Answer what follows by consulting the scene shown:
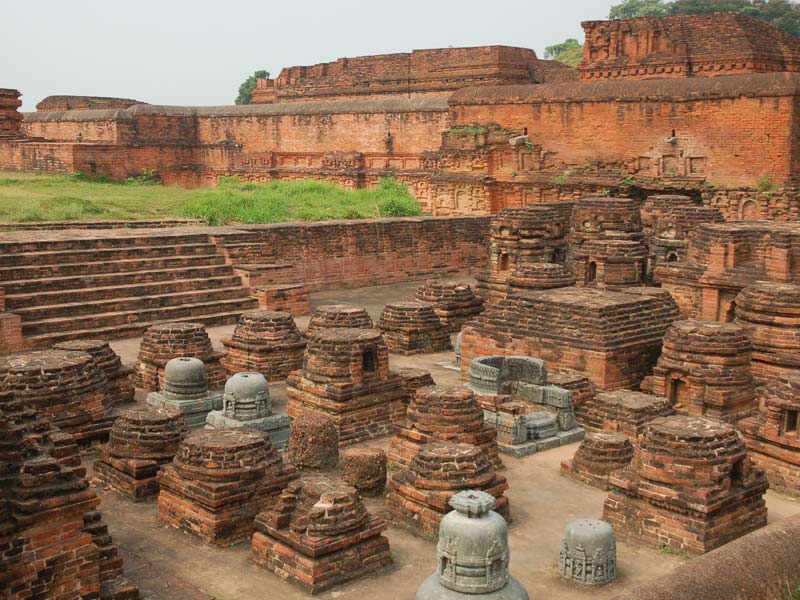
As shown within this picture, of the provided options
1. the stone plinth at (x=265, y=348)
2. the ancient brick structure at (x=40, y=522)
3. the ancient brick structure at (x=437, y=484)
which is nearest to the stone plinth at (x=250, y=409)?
the ancient brick structure at (x=437, y=484)

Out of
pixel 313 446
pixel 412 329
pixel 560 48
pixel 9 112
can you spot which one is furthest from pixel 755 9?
pixel 313 446

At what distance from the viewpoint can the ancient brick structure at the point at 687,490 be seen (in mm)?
6824

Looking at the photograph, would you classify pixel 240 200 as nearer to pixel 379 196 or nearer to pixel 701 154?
pixel 379 196

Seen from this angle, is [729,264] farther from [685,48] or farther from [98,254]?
[685,48]

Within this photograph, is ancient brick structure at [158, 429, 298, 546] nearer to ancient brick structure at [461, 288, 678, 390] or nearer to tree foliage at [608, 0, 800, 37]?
ancient brick structure at [461, 288, 678, 390]

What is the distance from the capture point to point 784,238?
11227mm

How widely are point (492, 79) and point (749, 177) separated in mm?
9922

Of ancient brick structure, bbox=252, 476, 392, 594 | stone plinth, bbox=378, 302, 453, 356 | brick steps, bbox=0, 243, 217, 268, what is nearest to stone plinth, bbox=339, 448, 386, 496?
ancient brick structure, bbox=252, 476, 392, 594

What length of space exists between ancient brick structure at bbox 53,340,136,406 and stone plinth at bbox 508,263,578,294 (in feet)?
17.5

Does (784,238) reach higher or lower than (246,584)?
higher

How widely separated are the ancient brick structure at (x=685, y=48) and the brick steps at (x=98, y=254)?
1158cm

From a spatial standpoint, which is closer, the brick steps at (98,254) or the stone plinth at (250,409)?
the stone plinth at (250,409)

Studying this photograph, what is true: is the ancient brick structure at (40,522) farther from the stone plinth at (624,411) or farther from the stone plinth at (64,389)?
the stone plinth at (624,411)

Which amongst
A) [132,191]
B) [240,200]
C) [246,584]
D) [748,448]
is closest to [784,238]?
[748,448]
